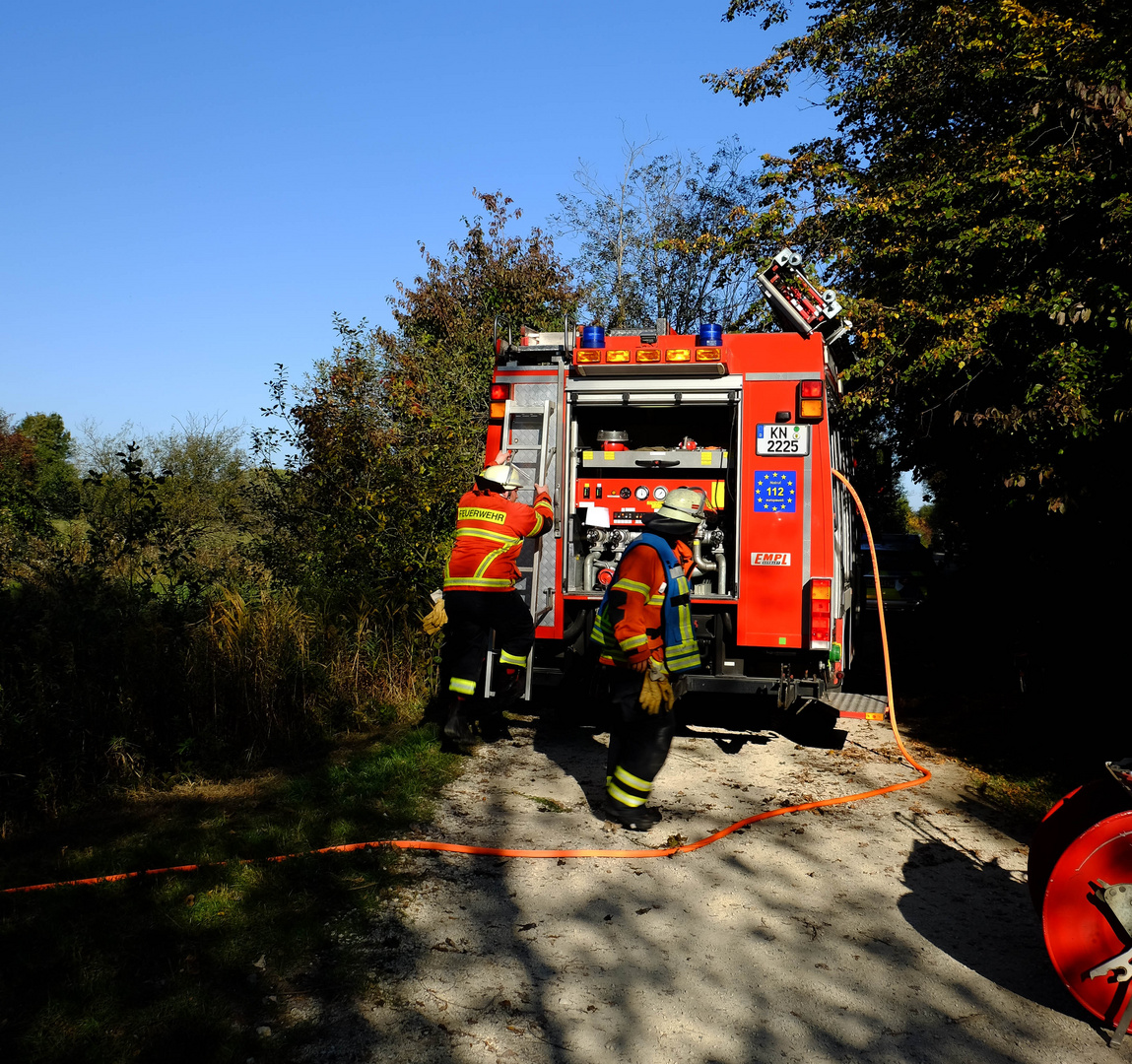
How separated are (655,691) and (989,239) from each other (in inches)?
216

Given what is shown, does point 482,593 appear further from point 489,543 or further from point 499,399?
point 499,399

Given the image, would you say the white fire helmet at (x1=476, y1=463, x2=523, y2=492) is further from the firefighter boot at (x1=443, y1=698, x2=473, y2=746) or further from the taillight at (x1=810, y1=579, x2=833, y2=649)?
the taillight at (x1=810, y1=579, x2=833, y2=649)

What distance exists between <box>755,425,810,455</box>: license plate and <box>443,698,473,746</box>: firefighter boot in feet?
8.67

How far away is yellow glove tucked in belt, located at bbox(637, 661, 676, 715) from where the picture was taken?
4785mm

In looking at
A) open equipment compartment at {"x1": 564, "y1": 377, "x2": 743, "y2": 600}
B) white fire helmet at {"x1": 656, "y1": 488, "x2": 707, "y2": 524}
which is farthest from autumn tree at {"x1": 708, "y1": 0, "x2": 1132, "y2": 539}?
white fire helmet at {"x1": 656, "y1": 488, "x2": 707, "y2": 524}

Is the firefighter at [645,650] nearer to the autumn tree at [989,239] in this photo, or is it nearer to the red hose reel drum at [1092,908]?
the red hose reel drum at [1092,908]

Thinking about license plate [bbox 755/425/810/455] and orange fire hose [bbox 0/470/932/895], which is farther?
license plate [bbox 755/425/810/455]

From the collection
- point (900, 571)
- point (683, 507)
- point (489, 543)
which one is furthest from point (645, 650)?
point (900, 571)

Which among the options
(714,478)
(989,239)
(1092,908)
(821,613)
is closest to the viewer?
(1092,908)

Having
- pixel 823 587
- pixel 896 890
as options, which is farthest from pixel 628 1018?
pixel 823 587

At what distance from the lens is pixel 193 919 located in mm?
3438

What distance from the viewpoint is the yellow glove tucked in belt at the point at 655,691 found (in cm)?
479

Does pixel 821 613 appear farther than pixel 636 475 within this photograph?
No

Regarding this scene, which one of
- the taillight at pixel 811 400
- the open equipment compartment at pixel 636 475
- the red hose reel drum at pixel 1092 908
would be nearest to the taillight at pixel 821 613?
the open equipment compartment at pixel 636 475
